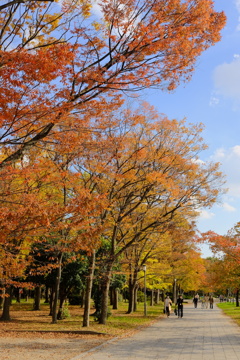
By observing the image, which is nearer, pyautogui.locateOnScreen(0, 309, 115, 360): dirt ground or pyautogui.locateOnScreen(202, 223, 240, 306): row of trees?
pyautogui.locateOnScreen(0, 309, 115, 360): dirt ground

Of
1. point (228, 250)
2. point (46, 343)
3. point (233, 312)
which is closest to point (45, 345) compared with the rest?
point (46, 343)

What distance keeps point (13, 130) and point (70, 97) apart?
145cm

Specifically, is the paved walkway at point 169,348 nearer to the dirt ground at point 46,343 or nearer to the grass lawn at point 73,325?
the dirt ground at point 46,343

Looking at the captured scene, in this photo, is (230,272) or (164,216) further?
(230,272)

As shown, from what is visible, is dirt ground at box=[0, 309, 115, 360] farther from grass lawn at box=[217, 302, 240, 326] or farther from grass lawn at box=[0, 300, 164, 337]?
grass lawn at box=[217, 302, 240, 326]

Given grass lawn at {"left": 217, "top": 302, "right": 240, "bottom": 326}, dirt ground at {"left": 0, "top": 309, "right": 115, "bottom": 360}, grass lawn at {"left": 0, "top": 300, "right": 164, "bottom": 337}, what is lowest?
grass lawn at {"left": 217, "top": 302, "right": 240, "bottom": 326}

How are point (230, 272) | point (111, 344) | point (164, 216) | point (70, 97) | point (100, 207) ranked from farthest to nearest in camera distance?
point (230, 272), point (164, 216), point (111, 344), point (100, 207), point (70, 97)

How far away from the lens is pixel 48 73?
21.5 ft

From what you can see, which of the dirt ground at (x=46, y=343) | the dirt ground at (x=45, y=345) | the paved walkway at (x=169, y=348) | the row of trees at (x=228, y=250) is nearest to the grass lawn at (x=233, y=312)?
the row of trees at (x=228, y=250)

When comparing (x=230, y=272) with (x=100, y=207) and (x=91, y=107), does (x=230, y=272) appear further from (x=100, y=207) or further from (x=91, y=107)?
(x=91, y=107)

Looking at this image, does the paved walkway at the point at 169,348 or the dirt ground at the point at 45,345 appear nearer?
the dirt ground at the point at 45,345

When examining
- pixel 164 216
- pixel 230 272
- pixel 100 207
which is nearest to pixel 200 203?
pixel 164 216

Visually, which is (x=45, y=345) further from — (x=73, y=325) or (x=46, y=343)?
(x=73, y=325)

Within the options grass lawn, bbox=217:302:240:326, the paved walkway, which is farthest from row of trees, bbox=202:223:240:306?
the paved walkway
